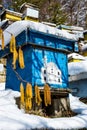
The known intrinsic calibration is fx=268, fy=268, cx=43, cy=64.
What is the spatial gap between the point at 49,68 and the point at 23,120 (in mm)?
3886

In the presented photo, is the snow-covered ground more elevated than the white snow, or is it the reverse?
the white snow

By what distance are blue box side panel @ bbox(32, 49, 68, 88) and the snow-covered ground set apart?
1363 millimetres

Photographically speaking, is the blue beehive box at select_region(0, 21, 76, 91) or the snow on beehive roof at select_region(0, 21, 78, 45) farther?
the snow on beehive roof at select_region(0, 21, 78, 45)

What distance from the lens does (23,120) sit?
31.9 feet

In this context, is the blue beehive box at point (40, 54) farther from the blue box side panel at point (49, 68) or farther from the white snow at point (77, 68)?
the white snow at point (77, 68)

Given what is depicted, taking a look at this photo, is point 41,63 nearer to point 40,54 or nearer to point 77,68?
point 40,54

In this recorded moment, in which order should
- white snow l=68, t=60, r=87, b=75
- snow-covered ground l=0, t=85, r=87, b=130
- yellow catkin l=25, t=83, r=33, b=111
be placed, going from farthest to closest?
1. white snow l=68, t=60, r=87, b=75
2. snow-covered ground l=0, t=85, r=87, b=130
3. yellow catkin l=25, t=83, r=33, b=111

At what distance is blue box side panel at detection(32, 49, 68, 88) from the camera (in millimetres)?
12438

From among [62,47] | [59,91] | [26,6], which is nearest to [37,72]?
[59,91]

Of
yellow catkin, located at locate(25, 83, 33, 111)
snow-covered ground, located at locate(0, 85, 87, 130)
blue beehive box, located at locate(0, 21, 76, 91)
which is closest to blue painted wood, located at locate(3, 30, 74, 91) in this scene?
blue beehive box, located at locate(0, 21, 76, 91)

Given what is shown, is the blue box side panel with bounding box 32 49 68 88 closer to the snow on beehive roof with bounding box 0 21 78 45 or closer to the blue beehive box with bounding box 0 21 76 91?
the blue beehive box with bounding box 0 21 76 91

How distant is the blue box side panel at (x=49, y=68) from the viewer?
40.8ft

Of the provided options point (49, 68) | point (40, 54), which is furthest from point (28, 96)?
point (49, 68)


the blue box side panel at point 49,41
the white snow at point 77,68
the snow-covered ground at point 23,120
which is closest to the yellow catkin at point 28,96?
the snow-covered ground at point 23,120
